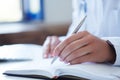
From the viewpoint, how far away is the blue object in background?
5.95 ft

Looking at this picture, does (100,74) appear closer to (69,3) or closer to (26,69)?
→ (26,69)

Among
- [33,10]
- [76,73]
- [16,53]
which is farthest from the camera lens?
[33,10]

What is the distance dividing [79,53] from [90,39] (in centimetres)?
5

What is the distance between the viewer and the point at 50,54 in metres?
1.04

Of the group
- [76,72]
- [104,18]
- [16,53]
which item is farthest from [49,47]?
[76,72]

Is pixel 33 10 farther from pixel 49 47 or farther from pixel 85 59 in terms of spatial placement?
pixel 85 59

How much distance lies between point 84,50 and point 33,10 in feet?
3.65

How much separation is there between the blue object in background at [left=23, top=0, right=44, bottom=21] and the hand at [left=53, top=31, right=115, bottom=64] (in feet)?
3.47

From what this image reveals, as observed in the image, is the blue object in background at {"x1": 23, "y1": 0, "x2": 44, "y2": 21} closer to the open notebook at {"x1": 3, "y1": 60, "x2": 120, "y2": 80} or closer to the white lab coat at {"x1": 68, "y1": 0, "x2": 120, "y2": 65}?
the white lab coat at {"x1": 68, "y1": 0, "x2": 120, "y2": 65}

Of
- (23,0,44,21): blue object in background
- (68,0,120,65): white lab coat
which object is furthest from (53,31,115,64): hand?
(23,0,44,21): blue object in background

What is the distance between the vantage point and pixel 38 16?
185 centimetres

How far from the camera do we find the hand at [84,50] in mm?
775

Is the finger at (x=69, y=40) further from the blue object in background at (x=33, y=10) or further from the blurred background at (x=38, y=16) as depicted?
the blue object in background at (x=33, y=10)

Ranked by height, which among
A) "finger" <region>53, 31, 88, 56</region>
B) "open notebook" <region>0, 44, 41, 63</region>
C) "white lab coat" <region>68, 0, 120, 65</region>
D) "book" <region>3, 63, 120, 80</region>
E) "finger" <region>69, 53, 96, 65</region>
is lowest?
"book" <region>3, 63, 120, 80</region>
